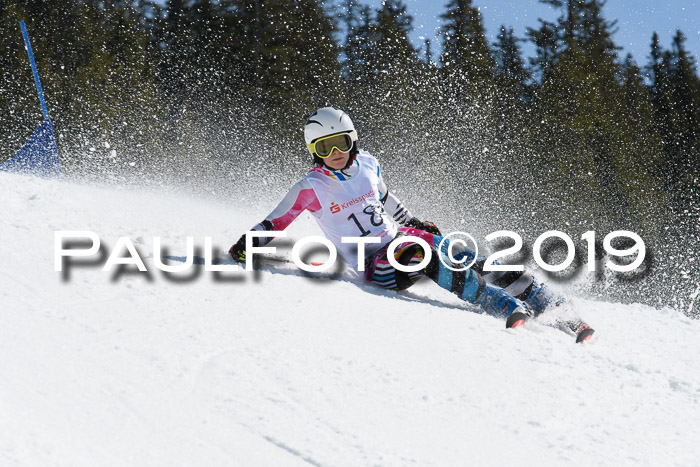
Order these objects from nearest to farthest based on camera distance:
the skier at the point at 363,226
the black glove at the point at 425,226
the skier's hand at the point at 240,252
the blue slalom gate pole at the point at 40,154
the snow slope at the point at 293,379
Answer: the snow slope at the point at 293,379 < the skier's hand at the point at 240,252 < the skier at the point at 363,226 < the black glove at the point at 425,226 < the blue slalom gate pole at the point at 40,154

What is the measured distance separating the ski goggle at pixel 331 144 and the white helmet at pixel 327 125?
3cm

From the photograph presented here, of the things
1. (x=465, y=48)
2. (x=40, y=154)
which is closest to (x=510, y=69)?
(x=465, y=48)

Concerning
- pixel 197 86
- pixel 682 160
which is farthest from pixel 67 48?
pixel 682 160

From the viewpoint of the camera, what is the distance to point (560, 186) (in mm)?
23781

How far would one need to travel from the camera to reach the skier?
4441mm

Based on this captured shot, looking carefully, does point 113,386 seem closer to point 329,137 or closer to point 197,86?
point 329,137

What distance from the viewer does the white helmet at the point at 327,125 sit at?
4.79 m

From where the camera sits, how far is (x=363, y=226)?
4805mm

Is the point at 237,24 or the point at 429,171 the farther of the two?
the point at 237,24

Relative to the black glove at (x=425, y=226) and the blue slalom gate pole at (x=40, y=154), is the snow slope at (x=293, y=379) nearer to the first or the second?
the black glove at (x=425, y=226)

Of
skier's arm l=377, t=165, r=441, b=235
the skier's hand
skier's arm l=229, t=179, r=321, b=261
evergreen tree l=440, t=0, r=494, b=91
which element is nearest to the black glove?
skier's arm l=377, t=165, r=441, b=235

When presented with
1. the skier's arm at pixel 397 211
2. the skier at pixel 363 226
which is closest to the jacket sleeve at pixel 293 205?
the skier at pixel 363 226

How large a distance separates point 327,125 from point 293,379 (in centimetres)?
257

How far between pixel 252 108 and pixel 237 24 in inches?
164
